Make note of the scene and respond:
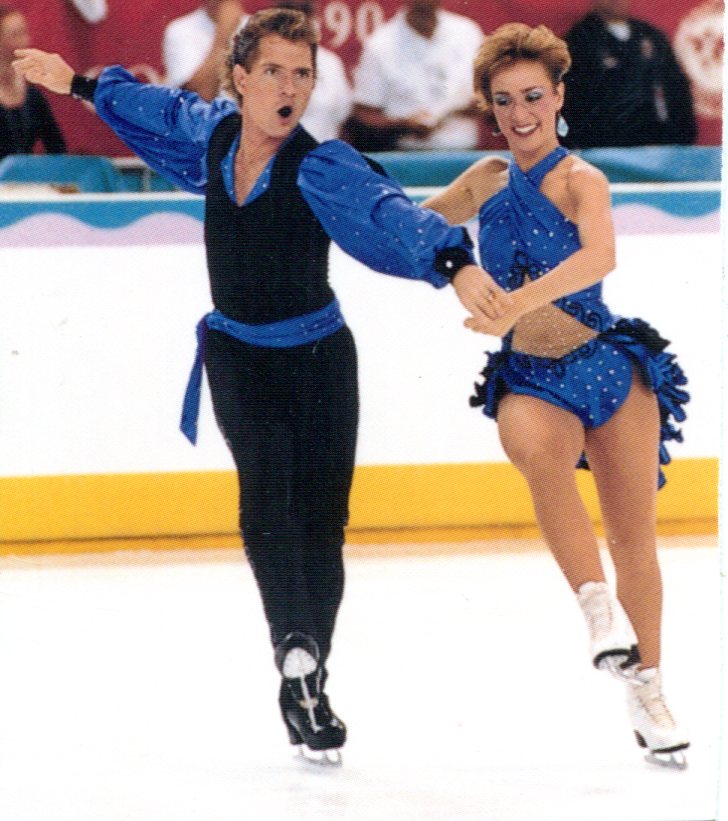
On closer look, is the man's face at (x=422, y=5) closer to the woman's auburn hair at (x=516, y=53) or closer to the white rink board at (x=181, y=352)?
the woman's auburn hair at (x=516, y=53)

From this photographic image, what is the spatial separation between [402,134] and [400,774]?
3.91ft

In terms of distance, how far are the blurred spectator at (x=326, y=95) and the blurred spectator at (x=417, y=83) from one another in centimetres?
5

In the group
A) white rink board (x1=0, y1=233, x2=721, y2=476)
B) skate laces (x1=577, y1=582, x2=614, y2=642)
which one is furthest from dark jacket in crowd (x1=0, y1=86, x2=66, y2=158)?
skate laces (x1=577, y1=582, x2=614, y2=642)

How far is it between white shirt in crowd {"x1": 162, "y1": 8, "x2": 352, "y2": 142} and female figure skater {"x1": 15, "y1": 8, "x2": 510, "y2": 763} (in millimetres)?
38

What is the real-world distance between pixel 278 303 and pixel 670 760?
1.02m

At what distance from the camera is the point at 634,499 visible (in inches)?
104

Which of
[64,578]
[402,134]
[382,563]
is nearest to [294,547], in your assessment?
[382,563]

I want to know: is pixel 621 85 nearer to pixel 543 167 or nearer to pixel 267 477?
pixel 543 167

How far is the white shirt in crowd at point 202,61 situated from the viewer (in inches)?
100

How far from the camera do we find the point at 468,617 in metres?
2.86

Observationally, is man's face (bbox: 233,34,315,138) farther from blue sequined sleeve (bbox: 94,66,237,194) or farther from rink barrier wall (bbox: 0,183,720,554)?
rink barrier wall (bbox: 0,183,720,554)

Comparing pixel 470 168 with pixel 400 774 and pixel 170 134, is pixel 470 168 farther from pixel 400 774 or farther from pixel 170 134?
pixel 400 774

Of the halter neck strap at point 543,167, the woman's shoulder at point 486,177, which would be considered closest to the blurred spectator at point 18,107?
the woman's shoulder at point 486,177

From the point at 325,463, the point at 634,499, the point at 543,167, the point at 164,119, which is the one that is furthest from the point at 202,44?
the point at 634,499
